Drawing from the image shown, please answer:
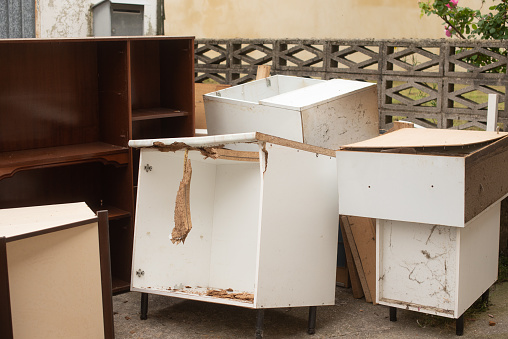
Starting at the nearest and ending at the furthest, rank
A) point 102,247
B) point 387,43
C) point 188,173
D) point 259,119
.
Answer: point 102,247, point 188,173, point 259,119, point 387,43

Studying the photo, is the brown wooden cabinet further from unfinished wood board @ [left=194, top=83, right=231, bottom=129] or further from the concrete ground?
unfinished wood board @ [left=194, top=83, right=231, bottom=129]

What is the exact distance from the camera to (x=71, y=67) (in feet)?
15.1

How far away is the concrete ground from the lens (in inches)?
155

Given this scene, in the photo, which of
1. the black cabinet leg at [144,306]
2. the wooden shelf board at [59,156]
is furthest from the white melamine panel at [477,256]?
the wooden shelf board at [59,156]

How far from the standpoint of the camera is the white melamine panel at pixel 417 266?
3.69 m

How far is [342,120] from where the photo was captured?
→ 4.44 m

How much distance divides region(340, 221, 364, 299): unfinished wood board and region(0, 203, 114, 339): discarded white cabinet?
5.75 ft

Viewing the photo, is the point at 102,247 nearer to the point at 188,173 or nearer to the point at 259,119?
the point at 188,173

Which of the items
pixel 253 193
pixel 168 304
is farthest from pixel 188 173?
pixel 168 304

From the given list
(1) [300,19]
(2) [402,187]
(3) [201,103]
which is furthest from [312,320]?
(1) [300,19]

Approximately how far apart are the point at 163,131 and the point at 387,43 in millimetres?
2237

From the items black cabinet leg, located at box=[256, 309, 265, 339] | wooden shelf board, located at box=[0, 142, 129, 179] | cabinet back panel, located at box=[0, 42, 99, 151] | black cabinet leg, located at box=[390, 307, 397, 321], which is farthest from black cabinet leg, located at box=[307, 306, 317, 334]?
cabinet back panel, located at box=[0, 42, 99, 151]

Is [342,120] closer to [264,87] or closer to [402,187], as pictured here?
[402,187]

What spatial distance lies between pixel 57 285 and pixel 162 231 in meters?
0.91
